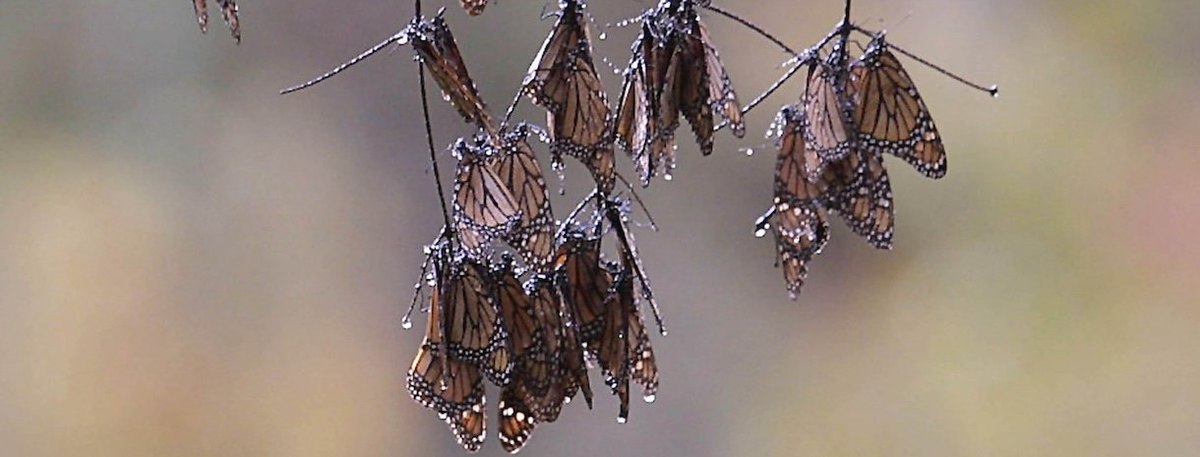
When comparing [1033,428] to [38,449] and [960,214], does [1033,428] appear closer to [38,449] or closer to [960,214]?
[960,214]

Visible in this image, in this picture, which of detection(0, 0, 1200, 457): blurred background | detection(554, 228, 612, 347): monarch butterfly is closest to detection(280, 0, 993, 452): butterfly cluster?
detection(554, 228, 612, 347): monarch butterfly

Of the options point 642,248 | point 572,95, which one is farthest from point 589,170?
point 642,248

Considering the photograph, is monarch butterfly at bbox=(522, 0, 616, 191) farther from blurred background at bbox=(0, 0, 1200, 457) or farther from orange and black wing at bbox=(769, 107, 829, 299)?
blurred background at bbox=(0, 0, 1200, 457)

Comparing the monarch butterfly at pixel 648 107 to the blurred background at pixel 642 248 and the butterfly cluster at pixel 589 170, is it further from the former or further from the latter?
the blurred background at pixel 642 248

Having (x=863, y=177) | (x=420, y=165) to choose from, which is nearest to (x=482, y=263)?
(x=863, y=177)

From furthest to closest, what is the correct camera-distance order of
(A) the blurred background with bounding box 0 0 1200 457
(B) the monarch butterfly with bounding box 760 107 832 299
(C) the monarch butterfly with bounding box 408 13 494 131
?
1. (A) the blurred background with bounding box 0 0 1200 457
2. (B) the monarch butterfly with bounding box 760 107 832 299
3. (C) the monarch butterfly with bounding box 408 13 494 131

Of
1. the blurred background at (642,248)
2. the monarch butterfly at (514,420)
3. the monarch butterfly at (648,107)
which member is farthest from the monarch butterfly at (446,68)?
the blurred background at (642,248)

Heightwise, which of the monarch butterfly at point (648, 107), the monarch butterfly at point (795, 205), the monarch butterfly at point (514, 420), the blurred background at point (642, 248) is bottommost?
the monarch butterfly at point (514, 420)
